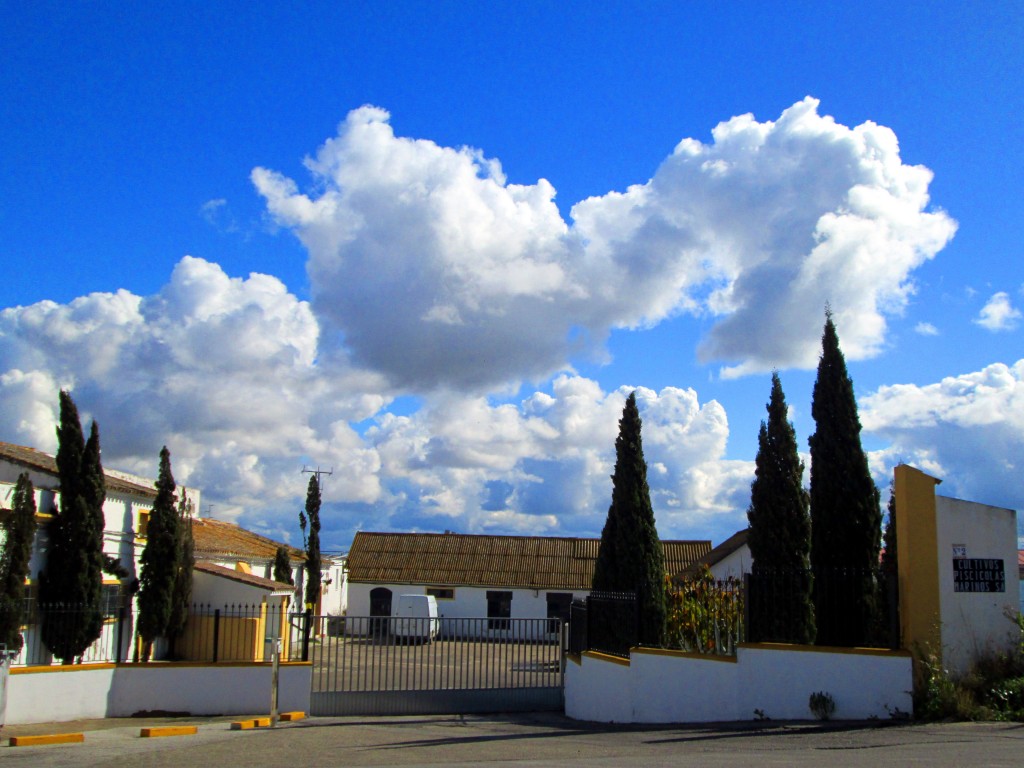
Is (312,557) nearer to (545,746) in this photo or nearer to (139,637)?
A: (139,637)

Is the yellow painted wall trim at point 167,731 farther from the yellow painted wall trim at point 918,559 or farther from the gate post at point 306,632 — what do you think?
the yellow painted wall trim at point 918,559

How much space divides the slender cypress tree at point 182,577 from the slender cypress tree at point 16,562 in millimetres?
4763

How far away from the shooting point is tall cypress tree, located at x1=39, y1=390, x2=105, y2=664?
18609 mm

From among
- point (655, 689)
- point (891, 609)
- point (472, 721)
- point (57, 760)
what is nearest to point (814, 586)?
point (891, 609)

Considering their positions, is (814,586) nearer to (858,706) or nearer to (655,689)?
(858,706)

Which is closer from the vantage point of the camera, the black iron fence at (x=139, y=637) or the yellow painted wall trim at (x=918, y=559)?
the yellow painted wall trim at (x=918, y=559)

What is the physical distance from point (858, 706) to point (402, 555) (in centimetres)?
3816

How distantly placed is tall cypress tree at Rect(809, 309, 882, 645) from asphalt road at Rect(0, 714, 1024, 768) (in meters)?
1.99

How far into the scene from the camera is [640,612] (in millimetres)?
17516

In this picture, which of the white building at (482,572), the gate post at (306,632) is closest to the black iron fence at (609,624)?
the gate post at (306,632)

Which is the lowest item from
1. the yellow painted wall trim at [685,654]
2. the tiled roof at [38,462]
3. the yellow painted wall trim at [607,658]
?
the yellow painted wall trim at [607,658]

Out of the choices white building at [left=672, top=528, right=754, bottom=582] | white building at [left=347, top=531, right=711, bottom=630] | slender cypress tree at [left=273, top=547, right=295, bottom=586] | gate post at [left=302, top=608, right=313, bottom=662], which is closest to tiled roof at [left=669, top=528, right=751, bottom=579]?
white building at [left=672, top=528, right=754, bottom=582]

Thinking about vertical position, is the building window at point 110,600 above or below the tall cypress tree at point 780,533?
below

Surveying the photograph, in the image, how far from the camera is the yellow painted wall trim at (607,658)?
16261mm
